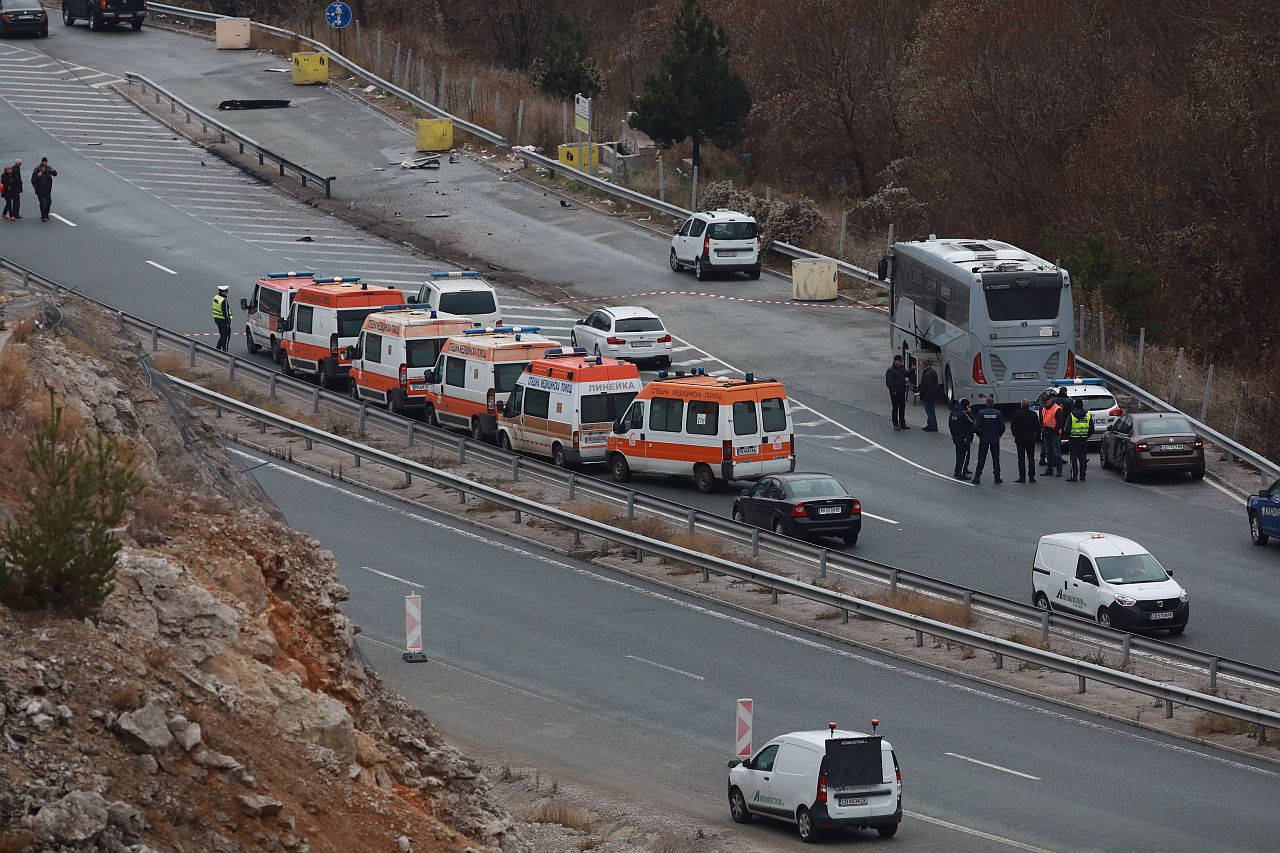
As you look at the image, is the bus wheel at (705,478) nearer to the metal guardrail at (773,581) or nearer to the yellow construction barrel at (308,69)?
the metal guardrail at (773,581)

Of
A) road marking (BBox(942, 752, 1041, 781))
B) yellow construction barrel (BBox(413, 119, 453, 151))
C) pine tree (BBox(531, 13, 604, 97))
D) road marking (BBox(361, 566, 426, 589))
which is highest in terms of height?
pine tree (BBox(531, 13, 604, 97))

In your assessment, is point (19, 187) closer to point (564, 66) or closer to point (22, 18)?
point (564, 66)

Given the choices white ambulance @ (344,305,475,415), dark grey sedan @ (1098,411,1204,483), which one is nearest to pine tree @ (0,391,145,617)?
white ambulance @ (344,305,475,415)

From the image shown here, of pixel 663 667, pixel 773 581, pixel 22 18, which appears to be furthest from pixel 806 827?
pixel 22 18

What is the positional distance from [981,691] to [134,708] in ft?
47.7

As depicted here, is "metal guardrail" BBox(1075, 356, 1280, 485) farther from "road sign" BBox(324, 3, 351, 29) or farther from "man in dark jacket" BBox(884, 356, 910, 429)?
"road sign" BBox(324, 3, 351, 29)

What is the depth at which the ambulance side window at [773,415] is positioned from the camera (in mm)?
29562

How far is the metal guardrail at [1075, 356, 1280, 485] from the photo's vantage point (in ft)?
105

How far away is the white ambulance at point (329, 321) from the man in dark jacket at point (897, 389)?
35.6ft

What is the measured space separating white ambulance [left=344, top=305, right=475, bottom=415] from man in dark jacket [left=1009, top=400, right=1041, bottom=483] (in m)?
11.3

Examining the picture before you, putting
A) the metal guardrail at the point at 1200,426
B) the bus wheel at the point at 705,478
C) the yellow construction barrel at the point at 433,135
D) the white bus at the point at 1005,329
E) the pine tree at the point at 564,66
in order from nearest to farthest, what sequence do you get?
the bus wheel at the point at 705,478 → the metal guardrail at the point at 1200,426 → the white bus at the point at 1005,329 → the yellow construction barrel at the point at 433,135 → the pine tree at the point at 564,66

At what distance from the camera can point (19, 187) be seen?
48.8 metres

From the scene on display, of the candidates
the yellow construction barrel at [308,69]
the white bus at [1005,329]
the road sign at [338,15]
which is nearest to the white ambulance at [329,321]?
the white bus at [1005,329]

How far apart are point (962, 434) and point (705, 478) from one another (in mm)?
5066
